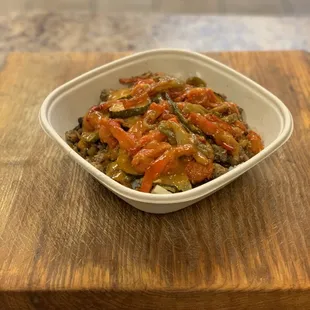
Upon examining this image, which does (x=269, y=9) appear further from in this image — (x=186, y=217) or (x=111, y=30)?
(x=186, y=217)

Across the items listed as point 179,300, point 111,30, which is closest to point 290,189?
point 179,300

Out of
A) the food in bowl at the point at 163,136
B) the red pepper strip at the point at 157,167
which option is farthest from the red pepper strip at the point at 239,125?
the red pepper strip at the point at 157,167

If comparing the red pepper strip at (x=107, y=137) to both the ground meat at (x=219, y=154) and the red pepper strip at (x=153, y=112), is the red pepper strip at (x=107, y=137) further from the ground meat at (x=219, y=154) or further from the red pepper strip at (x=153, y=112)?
the ground meat at (x=219, y=154)

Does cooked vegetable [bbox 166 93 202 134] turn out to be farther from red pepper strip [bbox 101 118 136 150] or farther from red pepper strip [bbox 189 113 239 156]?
red pepper strip [bbox 101 118 136 150]

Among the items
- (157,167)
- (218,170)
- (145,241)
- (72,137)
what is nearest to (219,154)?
(218,170)

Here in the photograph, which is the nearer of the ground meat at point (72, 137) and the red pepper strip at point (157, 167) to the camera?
the red pepper strip at point (157, 167)

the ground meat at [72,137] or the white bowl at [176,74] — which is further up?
the white bowl at [176,74]

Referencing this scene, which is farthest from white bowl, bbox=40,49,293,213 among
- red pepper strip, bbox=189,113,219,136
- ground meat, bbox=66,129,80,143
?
red pepper strip, bbox=189,113,219,136

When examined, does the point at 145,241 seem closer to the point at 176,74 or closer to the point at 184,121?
the point at 184,121
